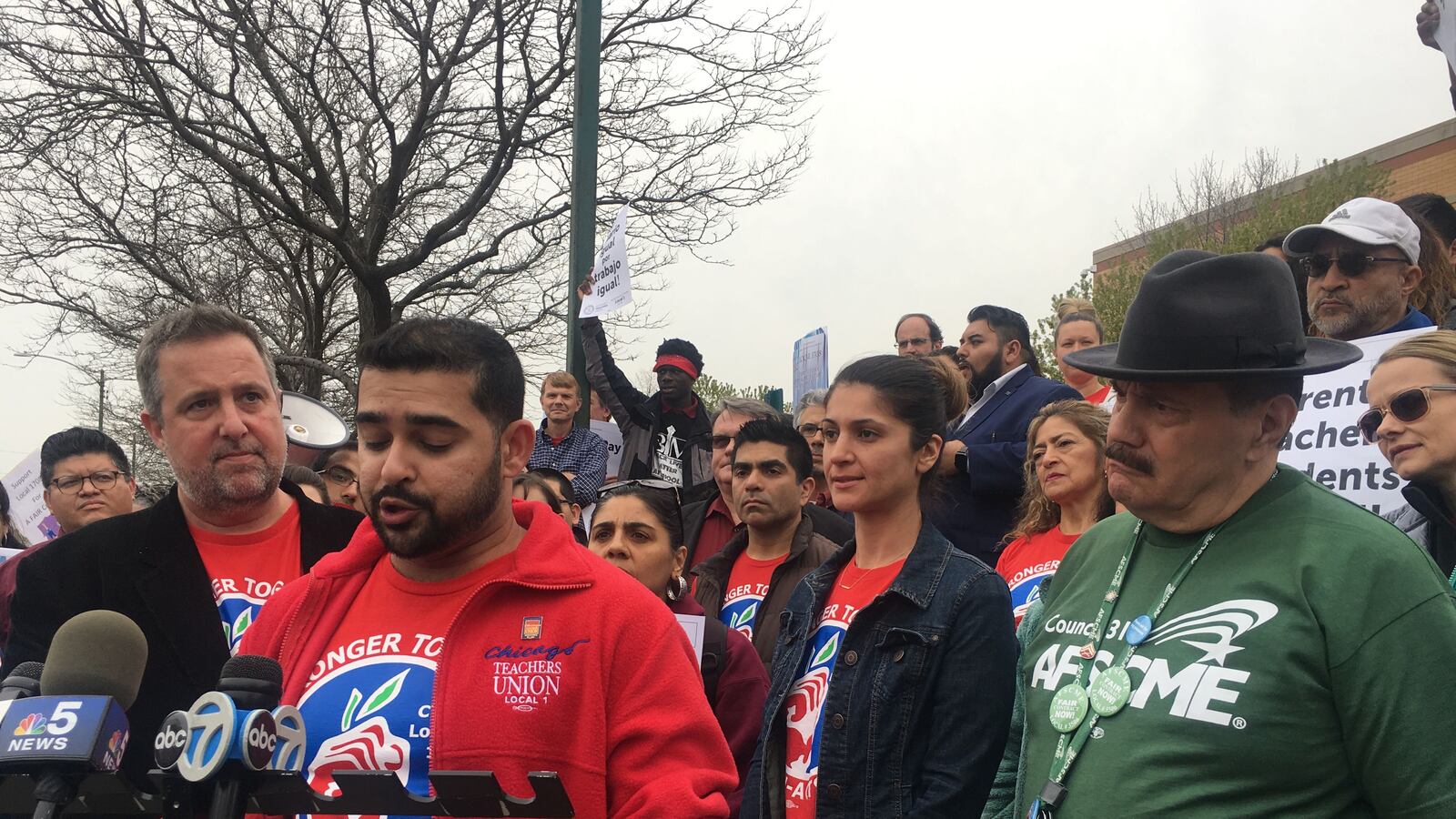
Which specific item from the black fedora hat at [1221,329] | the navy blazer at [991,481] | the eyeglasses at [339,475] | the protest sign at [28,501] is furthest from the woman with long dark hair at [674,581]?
the protest sign at [28,501]

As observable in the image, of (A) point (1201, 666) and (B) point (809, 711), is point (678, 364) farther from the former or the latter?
(A) point (1201, 666)

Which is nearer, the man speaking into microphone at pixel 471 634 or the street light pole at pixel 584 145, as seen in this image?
the man speaking into microphone at pixel 471 634

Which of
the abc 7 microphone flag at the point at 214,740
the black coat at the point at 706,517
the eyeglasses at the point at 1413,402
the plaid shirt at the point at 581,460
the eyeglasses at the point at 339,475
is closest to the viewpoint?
the abc 7 microphone flag at the point at 214,740

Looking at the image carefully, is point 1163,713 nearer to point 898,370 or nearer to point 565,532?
point 565,532

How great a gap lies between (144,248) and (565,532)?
1563cm

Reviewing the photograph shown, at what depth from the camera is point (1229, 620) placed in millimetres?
2238

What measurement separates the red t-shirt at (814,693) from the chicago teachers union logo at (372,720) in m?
1.33

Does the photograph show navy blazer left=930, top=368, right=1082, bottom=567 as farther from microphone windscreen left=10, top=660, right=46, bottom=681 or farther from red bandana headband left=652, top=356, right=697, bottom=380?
microphone windscreen left=10, top=660, right=46, bottom=681

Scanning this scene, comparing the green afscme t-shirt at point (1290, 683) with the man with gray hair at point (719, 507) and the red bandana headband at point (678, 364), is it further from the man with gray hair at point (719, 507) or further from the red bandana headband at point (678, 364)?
the red bandana headband at point (678, 364)

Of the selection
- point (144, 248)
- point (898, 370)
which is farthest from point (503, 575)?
point (144, 248)

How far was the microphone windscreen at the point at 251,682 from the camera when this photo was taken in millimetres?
1888

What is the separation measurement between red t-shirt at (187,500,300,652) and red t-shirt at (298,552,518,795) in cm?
81

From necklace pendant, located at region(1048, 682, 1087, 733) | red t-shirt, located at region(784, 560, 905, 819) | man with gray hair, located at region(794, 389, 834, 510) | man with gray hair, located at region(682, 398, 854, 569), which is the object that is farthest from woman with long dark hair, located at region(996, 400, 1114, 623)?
necklace pendant, located at region(1048, 682, 1087, 733)

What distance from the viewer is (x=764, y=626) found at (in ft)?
16.1
